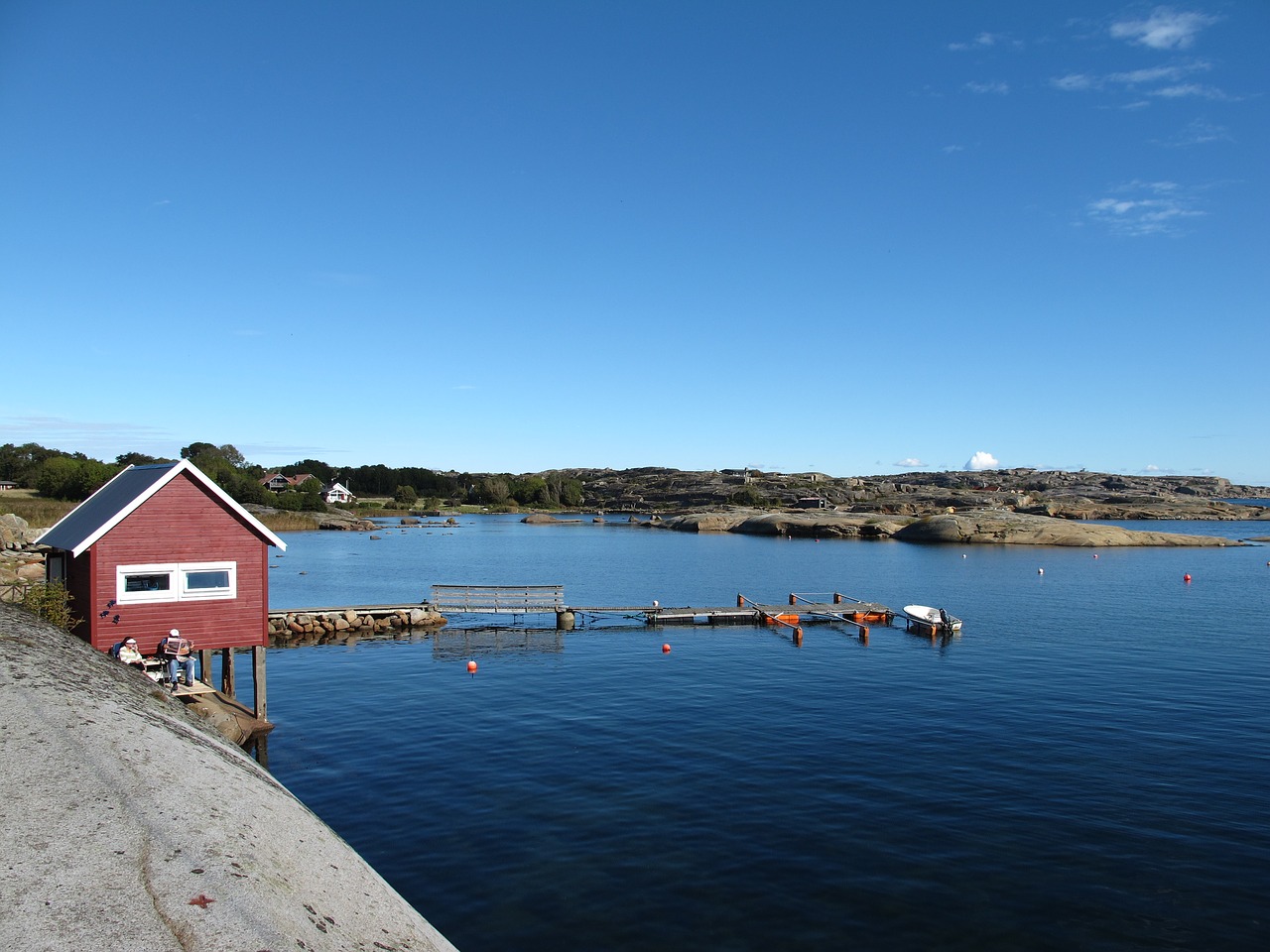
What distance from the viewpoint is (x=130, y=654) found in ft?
83.9

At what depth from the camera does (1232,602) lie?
63781 millimetres

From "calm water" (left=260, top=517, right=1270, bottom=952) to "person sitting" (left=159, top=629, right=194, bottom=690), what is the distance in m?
3.74

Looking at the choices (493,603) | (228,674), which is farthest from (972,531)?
(228,674)

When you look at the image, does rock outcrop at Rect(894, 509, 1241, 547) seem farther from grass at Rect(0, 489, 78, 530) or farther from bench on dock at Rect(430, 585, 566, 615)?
grass at Rect(0, 489, 78, 530)

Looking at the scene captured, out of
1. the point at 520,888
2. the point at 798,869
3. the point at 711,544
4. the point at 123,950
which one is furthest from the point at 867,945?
the point at 711,544

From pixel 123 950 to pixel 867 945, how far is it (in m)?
11.8

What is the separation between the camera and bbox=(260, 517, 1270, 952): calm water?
1623cm

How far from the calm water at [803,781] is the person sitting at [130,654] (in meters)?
4.98

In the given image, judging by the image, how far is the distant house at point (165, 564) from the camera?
26.4 metres

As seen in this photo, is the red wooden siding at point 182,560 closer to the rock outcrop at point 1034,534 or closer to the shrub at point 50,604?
the shrub at point 50,604

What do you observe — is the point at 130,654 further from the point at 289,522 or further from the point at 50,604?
the point at 289,522

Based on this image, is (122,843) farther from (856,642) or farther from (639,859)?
(856,642)

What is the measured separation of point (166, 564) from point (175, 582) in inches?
25.1

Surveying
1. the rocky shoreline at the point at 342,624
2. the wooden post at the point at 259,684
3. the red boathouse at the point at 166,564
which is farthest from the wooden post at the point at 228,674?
the rocky shoreline at the point at 342,624
